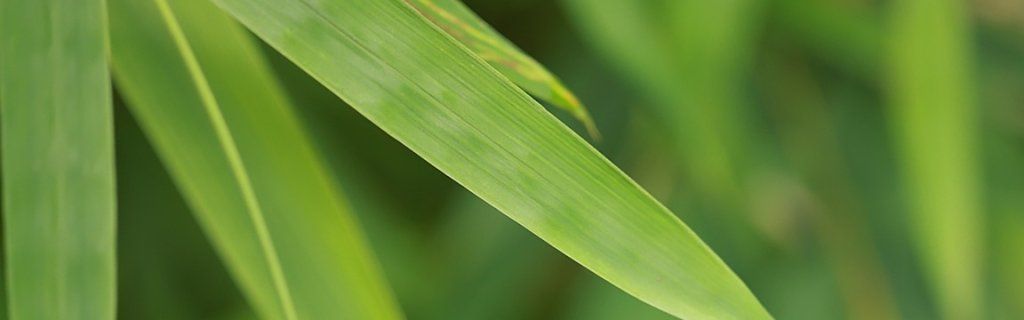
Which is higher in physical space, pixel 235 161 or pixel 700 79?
pixel 700 79

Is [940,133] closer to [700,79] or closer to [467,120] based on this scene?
[700,79]

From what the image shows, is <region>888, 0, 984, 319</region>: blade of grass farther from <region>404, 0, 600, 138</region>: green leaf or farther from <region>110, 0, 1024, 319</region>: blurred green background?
<region>404, 0, 600, 138</region>: green leaf

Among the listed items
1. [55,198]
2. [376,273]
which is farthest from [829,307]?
[55,198]

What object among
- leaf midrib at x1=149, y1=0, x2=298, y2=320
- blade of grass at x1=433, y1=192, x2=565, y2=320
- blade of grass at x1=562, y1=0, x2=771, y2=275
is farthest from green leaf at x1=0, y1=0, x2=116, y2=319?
blade of grass at x1=433, y1=192, x2=565, y2=320

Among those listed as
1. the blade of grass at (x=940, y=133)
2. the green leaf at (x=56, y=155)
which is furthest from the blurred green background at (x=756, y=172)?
the green leaf at (x=56, y=155)

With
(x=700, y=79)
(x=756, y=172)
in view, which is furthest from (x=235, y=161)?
(x=756, y=172)

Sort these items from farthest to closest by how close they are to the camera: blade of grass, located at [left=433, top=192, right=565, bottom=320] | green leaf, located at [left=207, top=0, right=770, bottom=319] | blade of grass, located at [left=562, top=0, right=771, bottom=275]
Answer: blade of grass, located at [left=433, top=192, right=565, bottom=320]
blade of grass, located at [left=562, top=0, right=771, bottom=275]
green leaf, located at [left=207, top=0, right=770, bottom=319]

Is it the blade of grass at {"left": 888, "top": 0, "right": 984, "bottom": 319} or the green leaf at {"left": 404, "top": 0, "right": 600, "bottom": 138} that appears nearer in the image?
the green leaf at {"left": 404, "top": 0, "right": 600, "bottom": 138}
